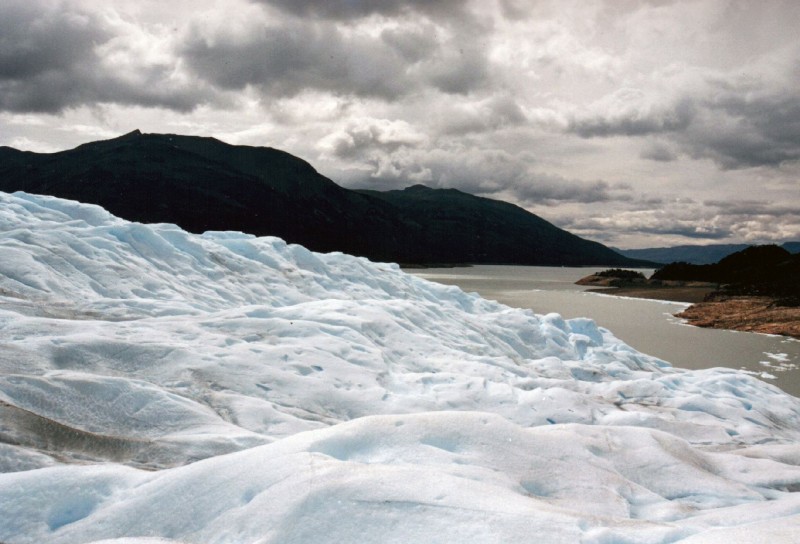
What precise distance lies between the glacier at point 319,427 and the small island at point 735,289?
19.3m

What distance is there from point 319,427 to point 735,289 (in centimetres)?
4572

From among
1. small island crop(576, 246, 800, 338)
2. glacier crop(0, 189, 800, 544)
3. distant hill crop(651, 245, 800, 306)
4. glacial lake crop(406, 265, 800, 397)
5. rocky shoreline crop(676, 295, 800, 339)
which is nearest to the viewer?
glacier crop(0, 189, 800, 544)

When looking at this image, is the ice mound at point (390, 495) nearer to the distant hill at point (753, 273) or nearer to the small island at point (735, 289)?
the small island at point (735, 289)

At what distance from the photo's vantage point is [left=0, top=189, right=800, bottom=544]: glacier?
3.26 m

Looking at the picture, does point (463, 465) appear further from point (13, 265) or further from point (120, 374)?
point (13, 265)

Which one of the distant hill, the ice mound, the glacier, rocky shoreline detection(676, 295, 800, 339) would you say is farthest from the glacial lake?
the ice mound

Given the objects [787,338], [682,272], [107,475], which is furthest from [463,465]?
[682,272]

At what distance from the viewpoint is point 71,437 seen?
15.7 ft

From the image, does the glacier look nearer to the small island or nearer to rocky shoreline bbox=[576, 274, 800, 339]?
rocky shoreline bbox=[576, 274, 800, 339]

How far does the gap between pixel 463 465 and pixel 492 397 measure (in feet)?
14.8

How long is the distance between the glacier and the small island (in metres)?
19.3

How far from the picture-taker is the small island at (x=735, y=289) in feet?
97.0

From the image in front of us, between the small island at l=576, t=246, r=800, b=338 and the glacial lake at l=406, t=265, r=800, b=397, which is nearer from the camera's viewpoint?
the glacial lake at l=406, t=265, r=800, b=397

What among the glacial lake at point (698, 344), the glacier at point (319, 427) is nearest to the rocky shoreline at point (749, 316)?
the glacial lake at point (698, 344)
